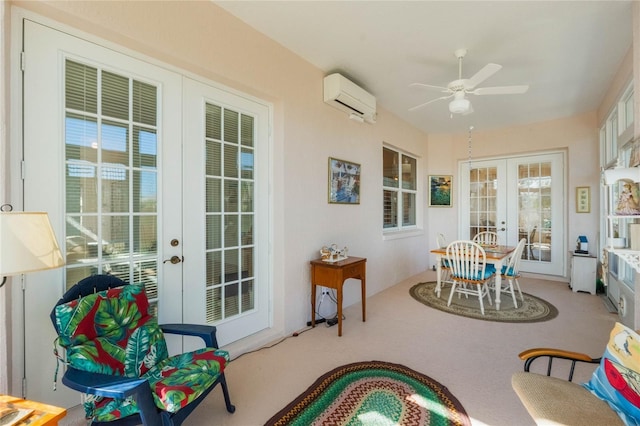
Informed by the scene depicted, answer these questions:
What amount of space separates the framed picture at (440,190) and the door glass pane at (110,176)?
17.2ft

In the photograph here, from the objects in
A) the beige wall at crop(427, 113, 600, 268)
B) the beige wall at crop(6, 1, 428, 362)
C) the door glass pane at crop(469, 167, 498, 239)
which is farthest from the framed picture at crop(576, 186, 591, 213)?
the beige wall at crop(6, 1, 428, 362)

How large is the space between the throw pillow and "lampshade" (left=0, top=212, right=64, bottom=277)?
→ 253cm

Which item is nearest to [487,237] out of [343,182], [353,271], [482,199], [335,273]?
[482,199]

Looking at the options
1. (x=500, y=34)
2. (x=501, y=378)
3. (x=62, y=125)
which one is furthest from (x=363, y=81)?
(x=501, y=378)

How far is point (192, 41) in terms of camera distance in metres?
2.16

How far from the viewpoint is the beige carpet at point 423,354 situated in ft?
6.11

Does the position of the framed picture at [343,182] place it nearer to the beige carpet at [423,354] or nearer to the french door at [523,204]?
the beige carpet at [423,354]

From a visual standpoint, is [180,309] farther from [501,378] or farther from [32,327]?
[501,378]

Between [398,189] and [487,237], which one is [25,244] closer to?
[398,189]

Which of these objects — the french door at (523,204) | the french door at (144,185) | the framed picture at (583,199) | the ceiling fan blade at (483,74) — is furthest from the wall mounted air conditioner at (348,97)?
the framed picture at (583,199)

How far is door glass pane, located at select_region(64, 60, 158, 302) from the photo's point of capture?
1.76 meters

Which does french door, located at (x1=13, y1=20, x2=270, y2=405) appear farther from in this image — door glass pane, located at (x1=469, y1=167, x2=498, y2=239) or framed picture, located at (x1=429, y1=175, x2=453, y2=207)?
door glass pane, located at (x1=469, y1=167, x2=498, y2=239)

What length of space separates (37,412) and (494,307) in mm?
4246

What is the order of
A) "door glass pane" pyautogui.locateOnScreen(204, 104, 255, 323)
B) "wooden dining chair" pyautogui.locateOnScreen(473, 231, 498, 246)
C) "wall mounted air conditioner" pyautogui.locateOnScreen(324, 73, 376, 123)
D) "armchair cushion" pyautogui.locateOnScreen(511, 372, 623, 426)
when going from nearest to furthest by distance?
"armchair cushion" pyautogui.locateOnScreen(511, 372, 623, 426), "door glass pane" pyautogui.locateOnScreen(204, 104, 255, 323), "wall mounted air conditioner" pyautogui.locateOnScreen(324, 73, 376, 123), "wooden dining chair" pyautogui.locateOnScreen(473, 231, 498, 246)
